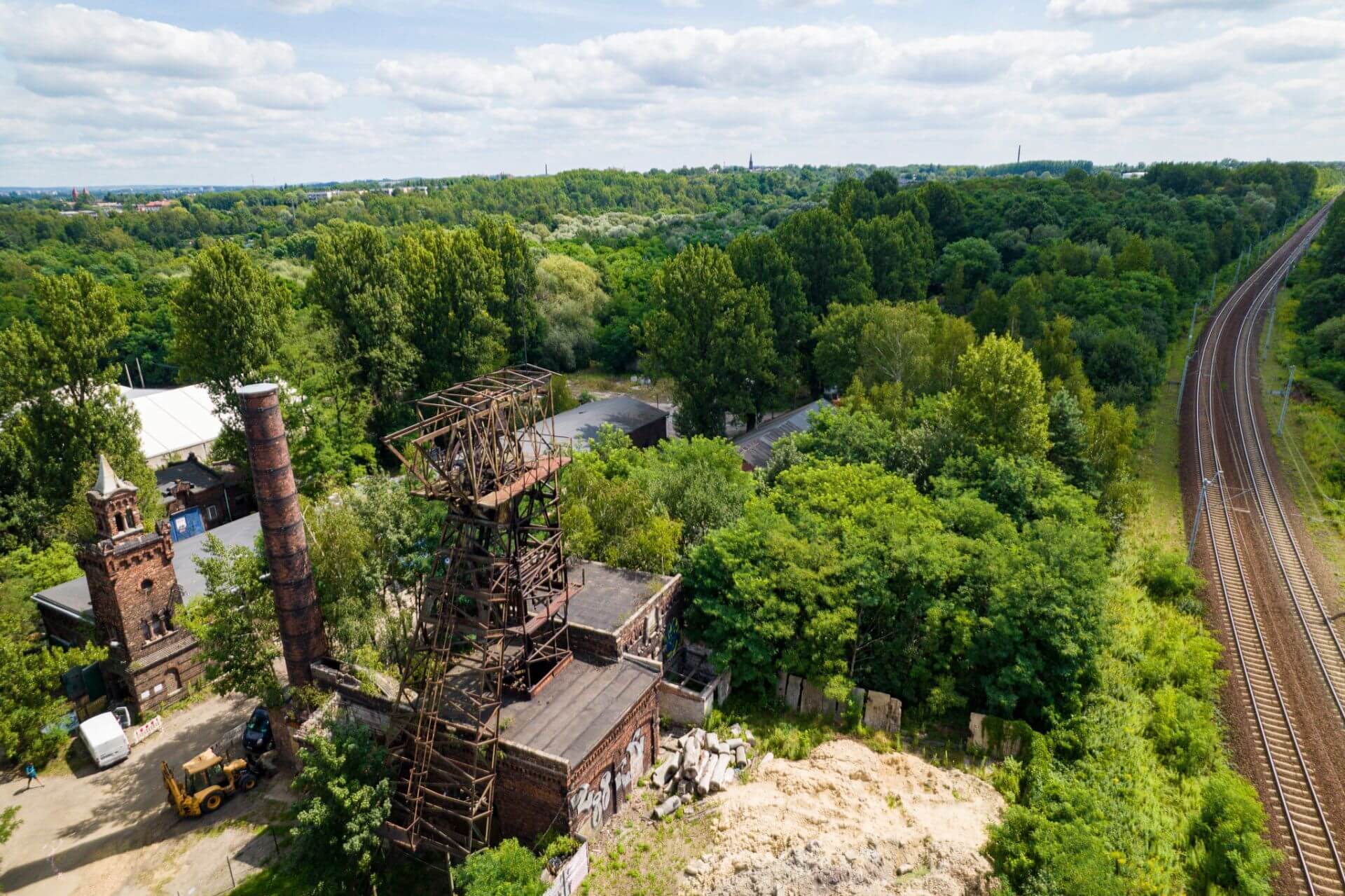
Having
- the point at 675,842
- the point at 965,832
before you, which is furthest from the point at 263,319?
the point at 965,832

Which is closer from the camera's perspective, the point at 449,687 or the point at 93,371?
the point at 449,687

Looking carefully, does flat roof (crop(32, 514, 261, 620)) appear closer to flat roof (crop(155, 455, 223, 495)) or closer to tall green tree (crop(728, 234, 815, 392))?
flat roof (crop(155, 455, 223, 495))

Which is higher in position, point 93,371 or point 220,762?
point 93,371

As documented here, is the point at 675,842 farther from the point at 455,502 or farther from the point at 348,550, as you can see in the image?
the point at 348,550

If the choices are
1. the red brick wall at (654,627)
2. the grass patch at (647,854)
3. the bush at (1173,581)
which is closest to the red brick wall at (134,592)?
the red brick wall at (654,627)

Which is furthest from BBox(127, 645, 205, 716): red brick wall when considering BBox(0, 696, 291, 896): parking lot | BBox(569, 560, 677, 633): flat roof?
BBox(569, 560, 677, 633): flat roof

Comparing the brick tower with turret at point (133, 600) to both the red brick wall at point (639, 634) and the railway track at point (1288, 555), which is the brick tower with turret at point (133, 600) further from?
the railway track at point (1288, 555)

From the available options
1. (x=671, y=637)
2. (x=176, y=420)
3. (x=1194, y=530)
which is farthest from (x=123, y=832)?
(x=1194, y=530)

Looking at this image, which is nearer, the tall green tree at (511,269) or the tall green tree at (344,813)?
the tall green tree at (344,813)
